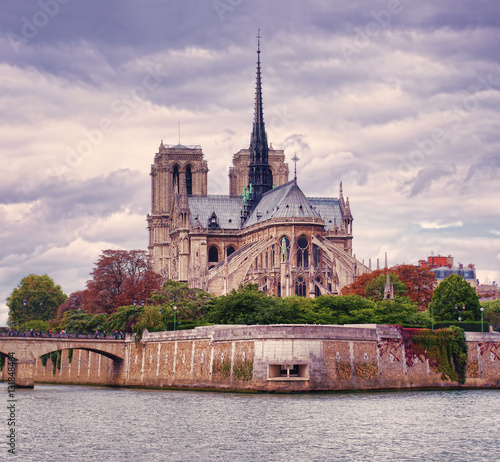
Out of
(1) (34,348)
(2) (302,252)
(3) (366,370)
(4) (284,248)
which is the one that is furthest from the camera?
(2) (302,252)

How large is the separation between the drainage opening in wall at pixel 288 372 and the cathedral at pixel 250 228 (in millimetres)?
53621

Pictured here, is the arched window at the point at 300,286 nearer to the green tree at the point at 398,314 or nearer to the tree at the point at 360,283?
the tree at the point at 360,283

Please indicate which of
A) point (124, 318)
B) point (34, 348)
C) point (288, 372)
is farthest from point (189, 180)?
point (288, 372)

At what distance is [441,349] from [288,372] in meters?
13.1

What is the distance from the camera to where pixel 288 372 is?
75750 mm

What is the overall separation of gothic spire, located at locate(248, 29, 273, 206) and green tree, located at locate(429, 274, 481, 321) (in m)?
48.4

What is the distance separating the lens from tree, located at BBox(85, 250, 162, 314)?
120 metres

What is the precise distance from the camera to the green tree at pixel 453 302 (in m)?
105

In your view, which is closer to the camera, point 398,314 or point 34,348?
point 34,348

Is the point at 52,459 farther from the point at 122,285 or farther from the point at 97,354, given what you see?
the point at 122,285

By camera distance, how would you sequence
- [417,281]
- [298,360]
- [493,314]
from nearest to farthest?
[298,360], [493,314], [417,281]

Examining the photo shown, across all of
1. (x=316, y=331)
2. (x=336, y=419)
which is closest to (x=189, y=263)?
(x=316, y=331)

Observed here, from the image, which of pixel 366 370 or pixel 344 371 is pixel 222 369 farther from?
pixel 366 370

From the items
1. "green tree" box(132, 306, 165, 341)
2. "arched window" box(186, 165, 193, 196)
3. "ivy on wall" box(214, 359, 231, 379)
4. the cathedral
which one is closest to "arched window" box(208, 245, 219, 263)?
the cathedral
